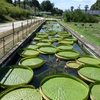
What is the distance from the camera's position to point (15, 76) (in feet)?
15.5

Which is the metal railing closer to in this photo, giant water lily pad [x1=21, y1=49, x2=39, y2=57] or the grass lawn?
giant water lily pad [x1=21, y1=49, x2=39, y2=57]

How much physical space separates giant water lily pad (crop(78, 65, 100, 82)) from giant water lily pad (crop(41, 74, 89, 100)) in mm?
602

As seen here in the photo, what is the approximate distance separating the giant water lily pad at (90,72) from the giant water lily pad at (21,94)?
1.89m

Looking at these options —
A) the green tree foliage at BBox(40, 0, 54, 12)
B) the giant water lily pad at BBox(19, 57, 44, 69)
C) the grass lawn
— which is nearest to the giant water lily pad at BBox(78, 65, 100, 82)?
the giant water lily pad at BBox(19, 57, 44, 69)

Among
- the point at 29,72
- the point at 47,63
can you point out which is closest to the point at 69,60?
the point at 47,63

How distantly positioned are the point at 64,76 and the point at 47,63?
1978mm

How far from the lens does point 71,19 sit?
34062 mm

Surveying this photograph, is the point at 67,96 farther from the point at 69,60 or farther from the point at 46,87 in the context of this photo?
the point at 69,60

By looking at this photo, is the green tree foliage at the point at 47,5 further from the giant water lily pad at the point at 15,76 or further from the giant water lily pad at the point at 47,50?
the giant water lily pad at the point at 15,76

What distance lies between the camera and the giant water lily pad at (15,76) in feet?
14.3

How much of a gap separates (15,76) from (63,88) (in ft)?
5.18

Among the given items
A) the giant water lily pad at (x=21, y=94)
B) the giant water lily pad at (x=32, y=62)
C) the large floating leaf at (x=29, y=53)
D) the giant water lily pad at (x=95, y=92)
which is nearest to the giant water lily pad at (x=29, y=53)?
the large floating leaf at (x=29, y=53)

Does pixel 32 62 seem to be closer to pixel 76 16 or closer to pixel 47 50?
pixel 47 50

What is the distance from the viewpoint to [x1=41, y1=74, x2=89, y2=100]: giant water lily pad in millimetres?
3776
